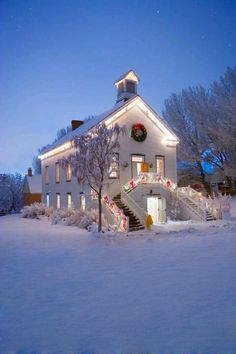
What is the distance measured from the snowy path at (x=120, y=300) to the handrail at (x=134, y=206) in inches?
243

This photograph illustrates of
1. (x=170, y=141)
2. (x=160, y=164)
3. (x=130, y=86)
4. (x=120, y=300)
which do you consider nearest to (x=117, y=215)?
(x=160, y=164)

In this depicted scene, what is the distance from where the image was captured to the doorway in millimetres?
21953

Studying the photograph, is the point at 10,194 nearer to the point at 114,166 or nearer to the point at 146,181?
the point at 146,181

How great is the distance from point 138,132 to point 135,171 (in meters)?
3.32

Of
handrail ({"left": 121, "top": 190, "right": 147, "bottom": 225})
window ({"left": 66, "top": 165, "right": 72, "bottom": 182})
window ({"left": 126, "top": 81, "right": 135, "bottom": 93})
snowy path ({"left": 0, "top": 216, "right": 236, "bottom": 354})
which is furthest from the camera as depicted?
window ({"left": 126, "top": 81, "right": 135, "bottom": 93})

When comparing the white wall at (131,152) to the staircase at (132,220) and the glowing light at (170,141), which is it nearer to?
the glowing light at (170,141)

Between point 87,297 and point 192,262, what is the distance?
13.0 ft

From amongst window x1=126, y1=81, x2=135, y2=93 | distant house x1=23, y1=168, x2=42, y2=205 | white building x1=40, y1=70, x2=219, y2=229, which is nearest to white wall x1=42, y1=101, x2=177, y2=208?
white building x1=40, y1=70, x2=219, y2=229

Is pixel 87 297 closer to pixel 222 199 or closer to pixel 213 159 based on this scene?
pixel 222 199

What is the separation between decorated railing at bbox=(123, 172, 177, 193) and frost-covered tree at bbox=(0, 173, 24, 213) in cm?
3380

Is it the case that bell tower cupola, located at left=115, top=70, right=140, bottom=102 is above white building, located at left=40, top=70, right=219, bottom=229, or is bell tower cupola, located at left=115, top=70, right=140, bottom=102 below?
above

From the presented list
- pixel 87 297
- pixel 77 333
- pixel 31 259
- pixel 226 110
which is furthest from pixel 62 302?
pixel 226 110

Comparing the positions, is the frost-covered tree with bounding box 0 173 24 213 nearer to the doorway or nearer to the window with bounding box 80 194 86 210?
the window with bounding box 80 194 86 210

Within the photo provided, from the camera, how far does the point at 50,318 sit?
5277 mm
